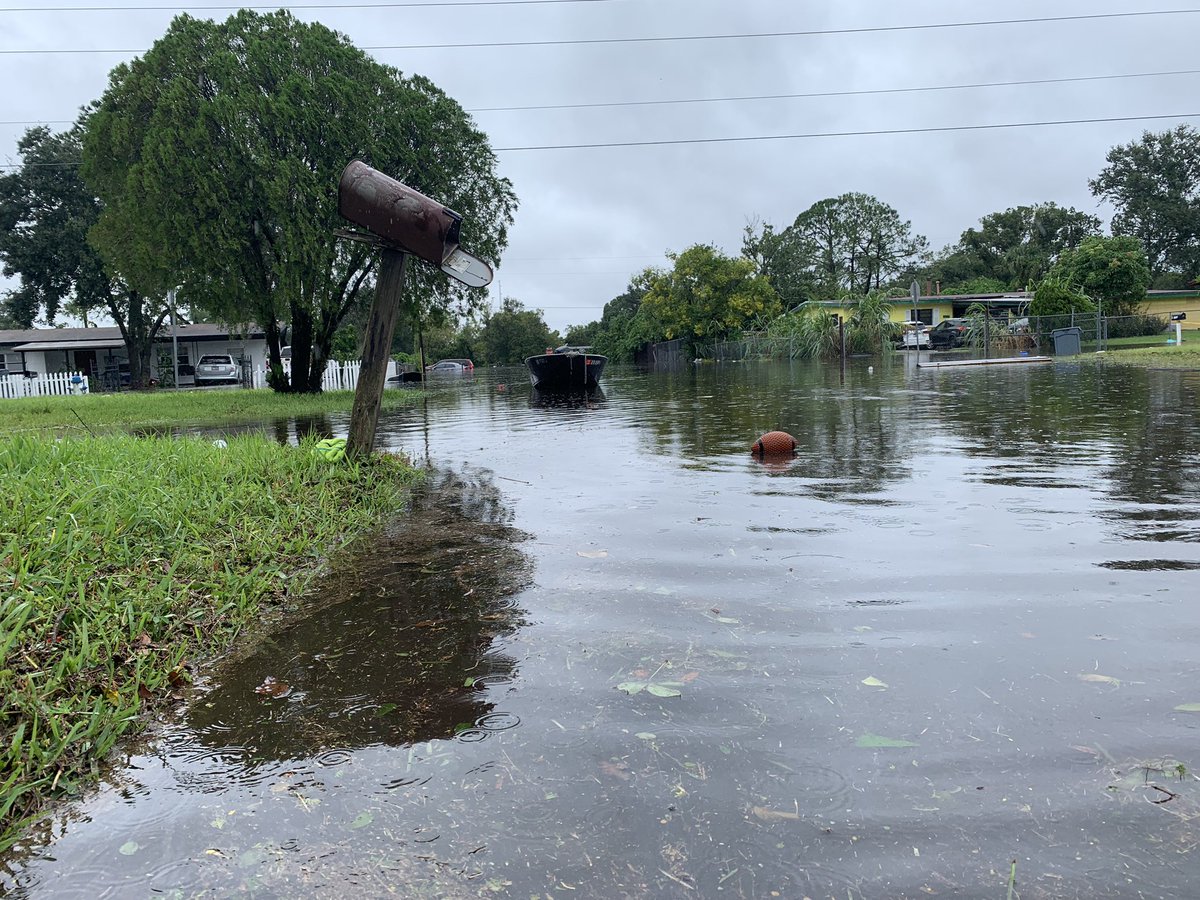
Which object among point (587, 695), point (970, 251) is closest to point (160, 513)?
point (587, 695)

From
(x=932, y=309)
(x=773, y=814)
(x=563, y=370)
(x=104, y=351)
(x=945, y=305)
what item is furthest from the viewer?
(x=932, y=309)

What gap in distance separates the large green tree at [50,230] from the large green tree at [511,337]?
48.6 metres

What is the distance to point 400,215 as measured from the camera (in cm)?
705

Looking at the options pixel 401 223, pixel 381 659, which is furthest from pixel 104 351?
pixel 381 659

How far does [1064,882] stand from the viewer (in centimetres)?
205

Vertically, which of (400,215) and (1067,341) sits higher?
(400,215)

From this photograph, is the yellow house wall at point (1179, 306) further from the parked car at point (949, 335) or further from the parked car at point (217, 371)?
the parked car at point (217, 371)

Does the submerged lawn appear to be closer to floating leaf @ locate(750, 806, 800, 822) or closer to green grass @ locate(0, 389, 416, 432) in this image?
floating leaf @ locate(750, 806, 800, 822)

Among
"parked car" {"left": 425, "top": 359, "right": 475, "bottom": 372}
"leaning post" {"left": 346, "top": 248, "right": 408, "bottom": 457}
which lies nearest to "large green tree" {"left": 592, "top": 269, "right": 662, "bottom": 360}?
"parked car" {"left": 425, "top": 359, "right": 475, "bottom": 372}

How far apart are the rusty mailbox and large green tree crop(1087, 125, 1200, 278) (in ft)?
236

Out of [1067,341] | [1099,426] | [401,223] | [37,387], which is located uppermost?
[401,223]

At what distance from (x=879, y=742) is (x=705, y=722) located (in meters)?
0.57

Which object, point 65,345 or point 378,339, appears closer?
point 378,339

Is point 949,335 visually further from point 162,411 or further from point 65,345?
point 65,345
